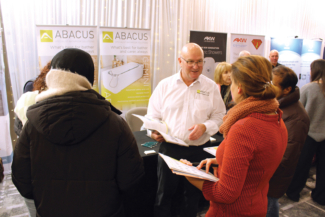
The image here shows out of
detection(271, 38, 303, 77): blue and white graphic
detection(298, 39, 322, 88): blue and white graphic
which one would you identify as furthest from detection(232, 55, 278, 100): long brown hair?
detection(298, 39, 322, 88): blue and white graphic

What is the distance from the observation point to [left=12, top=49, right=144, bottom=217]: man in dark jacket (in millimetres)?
925

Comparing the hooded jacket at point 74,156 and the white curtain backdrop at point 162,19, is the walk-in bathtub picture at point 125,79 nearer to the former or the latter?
the white curtain backdrop at point 162,19

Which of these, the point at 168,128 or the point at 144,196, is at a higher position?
the point at 168,128

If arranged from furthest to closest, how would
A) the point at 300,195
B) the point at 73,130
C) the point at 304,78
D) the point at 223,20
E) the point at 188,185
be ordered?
the point at 304,78
the point at 223,20
the point at 300,195
the point at 188,185
the point at 73,130

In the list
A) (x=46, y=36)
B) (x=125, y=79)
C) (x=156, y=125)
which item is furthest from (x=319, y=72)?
(x=46, y=36)

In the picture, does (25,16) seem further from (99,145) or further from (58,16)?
(99,145)

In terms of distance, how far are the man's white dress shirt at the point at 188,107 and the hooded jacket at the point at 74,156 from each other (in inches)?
37.3

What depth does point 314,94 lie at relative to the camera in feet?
9.08

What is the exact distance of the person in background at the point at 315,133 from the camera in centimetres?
274

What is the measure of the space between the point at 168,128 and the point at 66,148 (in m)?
1.17

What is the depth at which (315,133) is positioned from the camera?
2.78 m

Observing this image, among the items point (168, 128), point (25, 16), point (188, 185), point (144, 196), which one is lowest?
point (144, 196)

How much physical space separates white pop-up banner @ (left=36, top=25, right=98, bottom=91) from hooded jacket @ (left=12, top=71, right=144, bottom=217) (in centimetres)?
283

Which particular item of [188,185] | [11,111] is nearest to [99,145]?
[188,185]
